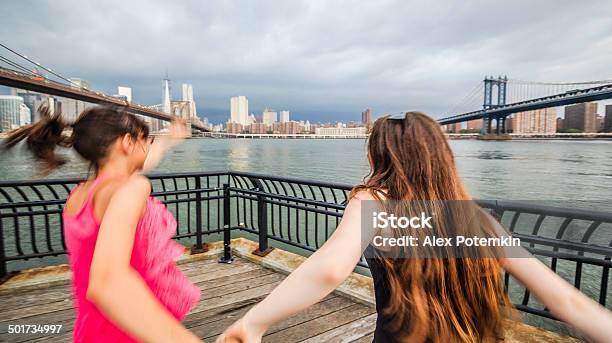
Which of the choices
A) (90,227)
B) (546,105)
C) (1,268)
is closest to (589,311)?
(90,227)

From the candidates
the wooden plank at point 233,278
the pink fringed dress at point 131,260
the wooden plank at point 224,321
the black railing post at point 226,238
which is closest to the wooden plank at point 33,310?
the wooden plank at point 233,278

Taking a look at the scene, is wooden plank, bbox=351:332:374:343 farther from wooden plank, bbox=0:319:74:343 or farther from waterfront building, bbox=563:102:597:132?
waterfront building, bbox=563:102:597:132

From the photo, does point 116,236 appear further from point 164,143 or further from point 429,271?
point 164,143

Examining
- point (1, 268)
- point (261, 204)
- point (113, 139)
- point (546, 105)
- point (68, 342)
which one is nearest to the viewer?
point (113, 139)

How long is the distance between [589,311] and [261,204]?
366 cm

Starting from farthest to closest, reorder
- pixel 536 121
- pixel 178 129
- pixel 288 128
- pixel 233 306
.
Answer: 1. pixel 288 128
2. pixel 536 121
3. pixel 233 306
4. pixel 178 129

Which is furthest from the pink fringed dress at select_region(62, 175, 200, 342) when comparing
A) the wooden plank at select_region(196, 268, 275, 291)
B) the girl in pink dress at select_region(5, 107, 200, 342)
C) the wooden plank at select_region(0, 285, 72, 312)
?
the wooden plank at select_region(0, 285, 72, 312)

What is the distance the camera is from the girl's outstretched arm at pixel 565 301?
908 mm

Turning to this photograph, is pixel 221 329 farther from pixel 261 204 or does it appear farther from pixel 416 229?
pixel 416 229

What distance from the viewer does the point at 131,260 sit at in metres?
1.09

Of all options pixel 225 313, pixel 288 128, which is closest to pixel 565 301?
pixel 225 313

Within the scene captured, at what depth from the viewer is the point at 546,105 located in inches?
1571

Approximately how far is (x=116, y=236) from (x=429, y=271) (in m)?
0.88

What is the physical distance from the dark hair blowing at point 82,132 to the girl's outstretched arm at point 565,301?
1.36 meters
